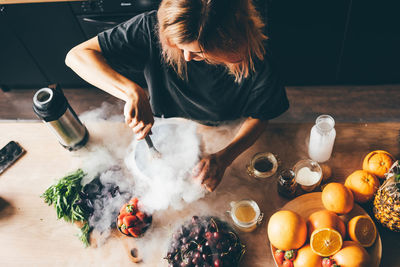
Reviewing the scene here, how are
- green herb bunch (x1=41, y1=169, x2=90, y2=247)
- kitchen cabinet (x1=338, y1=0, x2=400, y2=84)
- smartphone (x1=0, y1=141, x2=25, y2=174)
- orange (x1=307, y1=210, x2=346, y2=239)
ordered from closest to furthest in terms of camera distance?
1. orange (x1=307, y1=210, x2=346, y2=239)
2. green herb bunch (x1=41, y1=169, x2=90, y2=247)
3. smartphone (x1=0, y1=141, x2=25, y2=174)
4. kitchen cabinet (x1=338, y1=0, x2=400, y2=84)

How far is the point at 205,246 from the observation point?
1044mm

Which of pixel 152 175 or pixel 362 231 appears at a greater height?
pixel 152 175

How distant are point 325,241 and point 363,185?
263mm

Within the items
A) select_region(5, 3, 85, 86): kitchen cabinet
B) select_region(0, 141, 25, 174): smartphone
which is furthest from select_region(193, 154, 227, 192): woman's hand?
select_region(5, 3, 85, 86): kitchen cabinet

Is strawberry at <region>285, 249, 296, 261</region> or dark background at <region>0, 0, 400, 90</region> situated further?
dark background at <region>0, 0, 400, 90</region>

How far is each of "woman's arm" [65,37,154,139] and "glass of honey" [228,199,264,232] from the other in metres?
0.42

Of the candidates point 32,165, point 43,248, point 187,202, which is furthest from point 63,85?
point 187,202

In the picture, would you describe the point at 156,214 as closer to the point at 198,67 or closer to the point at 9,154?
the point at 198,67

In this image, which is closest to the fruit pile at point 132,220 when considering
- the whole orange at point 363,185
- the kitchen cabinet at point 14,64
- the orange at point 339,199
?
the orange at point 339,199

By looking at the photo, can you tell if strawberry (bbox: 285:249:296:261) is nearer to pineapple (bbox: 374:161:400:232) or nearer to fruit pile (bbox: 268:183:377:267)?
fruit pile (bbox: 268:183:377:267)

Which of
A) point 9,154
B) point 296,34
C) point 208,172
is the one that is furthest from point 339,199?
point 296,34

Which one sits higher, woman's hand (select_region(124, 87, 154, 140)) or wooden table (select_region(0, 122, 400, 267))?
woman's hand (select_region(124, 87, 154, 140))

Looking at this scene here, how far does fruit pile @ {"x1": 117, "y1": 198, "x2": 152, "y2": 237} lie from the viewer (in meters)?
1.13

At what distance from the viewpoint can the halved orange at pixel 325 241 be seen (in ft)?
3.16
